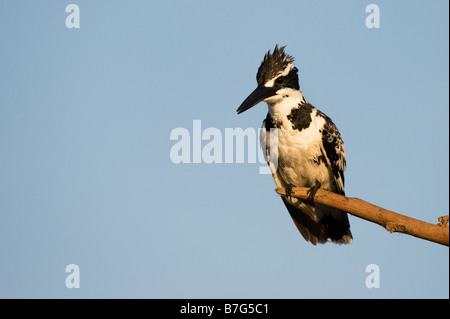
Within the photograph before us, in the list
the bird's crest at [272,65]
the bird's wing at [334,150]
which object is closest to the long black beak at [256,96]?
the bird's crest at [272,65]

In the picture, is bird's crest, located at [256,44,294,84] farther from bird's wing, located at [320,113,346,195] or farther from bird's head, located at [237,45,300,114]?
bird's wing, located at [320,113,346,195]

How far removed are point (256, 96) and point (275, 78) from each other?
38 centimetres

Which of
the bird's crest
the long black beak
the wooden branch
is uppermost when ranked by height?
the bird's crest

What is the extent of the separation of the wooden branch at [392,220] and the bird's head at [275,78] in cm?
164

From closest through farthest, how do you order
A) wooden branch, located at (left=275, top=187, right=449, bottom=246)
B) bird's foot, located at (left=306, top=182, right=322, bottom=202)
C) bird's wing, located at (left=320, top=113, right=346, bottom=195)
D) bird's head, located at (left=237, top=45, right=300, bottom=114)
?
1. wooden branch, located at (left=275, top=187, right=449, bottom=246)
2. bird's foot, located at (left=306, top=182, right=322, bottom=202)
3. bird's head, located at (left=237, top=45, right=300, bottom=114)
4. bird's wing, located at (left=320, top=113, right=346, bottom=195)

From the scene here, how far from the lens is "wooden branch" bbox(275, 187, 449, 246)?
→ 4.86 m

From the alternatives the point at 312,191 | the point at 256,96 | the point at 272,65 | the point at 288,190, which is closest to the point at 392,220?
the point at 312,191

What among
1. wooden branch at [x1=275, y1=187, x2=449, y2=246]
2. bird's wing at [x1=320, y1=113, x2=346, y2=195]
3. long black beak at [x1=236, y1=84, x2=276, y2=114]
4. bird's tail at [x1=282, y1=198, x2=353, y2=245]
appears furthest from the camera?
bird's tail at [x1=282, y1=198, x2=353, y2=245]

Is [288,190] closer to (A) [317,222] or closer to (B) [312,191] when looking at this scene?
(B) [312,191]

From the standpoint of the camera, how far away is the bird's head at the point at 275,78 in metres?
7.08

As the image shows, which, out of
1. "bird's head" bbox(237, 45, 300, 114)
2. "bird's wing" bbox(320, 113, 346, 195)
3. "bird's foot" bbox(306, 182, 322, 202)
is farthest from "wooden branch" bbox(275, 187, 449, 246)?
"bird's head" bbox(237, 45, 300, 114)
